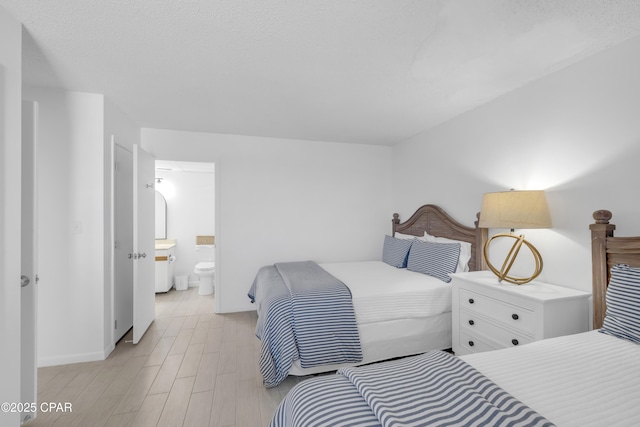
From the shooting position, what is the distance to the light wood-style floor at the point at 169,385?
1.89 metres

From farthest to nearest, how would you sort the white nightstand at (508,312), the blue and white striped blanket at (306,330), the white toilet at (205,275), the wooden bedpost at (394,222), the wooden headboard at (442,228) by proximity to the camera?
the white toilet at (205,275)
the wooden bedpost at (394,222)
the wooden headboard at (442,228)
the blue and white striped blanket at (306,330)
the white nightstand at (508,312)

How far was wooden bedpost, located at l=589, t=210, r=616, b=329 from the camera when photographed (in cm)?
186

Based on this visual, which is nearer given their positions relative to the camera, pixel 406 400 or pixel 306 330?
pixel 406 400

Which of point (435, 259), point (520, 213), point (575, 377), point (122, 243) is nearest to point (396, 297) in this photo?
point (435, 259)

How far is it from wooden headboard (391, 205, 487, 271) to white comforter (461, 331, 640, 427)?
4.35 ft

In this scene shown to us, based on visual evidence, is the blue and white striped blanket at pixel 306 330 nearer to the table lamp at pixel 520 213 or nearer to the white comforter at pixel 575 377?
the white comforter at pixel 575 377

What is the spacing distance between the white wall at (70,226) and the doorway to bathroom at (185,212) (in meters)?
2.58

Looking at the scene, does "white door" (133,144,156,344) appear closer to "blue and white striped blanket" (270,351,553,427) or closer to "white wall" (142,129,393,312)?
"white wall" (142,129,393,312)

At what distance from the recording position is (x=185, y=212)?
17.7 feet

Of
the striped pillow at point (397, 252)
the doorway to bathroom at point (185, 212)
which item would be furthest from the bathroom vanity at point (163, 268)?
the striped pillow at point (397, 252)

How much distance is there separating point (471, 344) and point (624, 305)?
3.59 feet

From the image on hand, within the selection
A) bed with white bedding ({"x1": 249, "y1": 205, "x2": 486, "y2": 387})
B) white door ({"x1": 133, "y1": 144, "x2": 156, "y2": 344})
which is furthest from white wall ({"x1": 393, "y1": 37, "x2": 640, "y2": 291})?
white door ({"x1": 133, "y1": 144, "x2": 156, "y2": 344})

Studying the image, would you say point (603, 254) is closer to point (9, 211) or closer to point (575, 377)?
point (575, 377)

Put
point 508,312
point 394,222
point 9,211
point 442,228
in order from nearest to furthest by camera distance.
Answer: point 9,211
point 508,312
point 442,228
point 394,222
